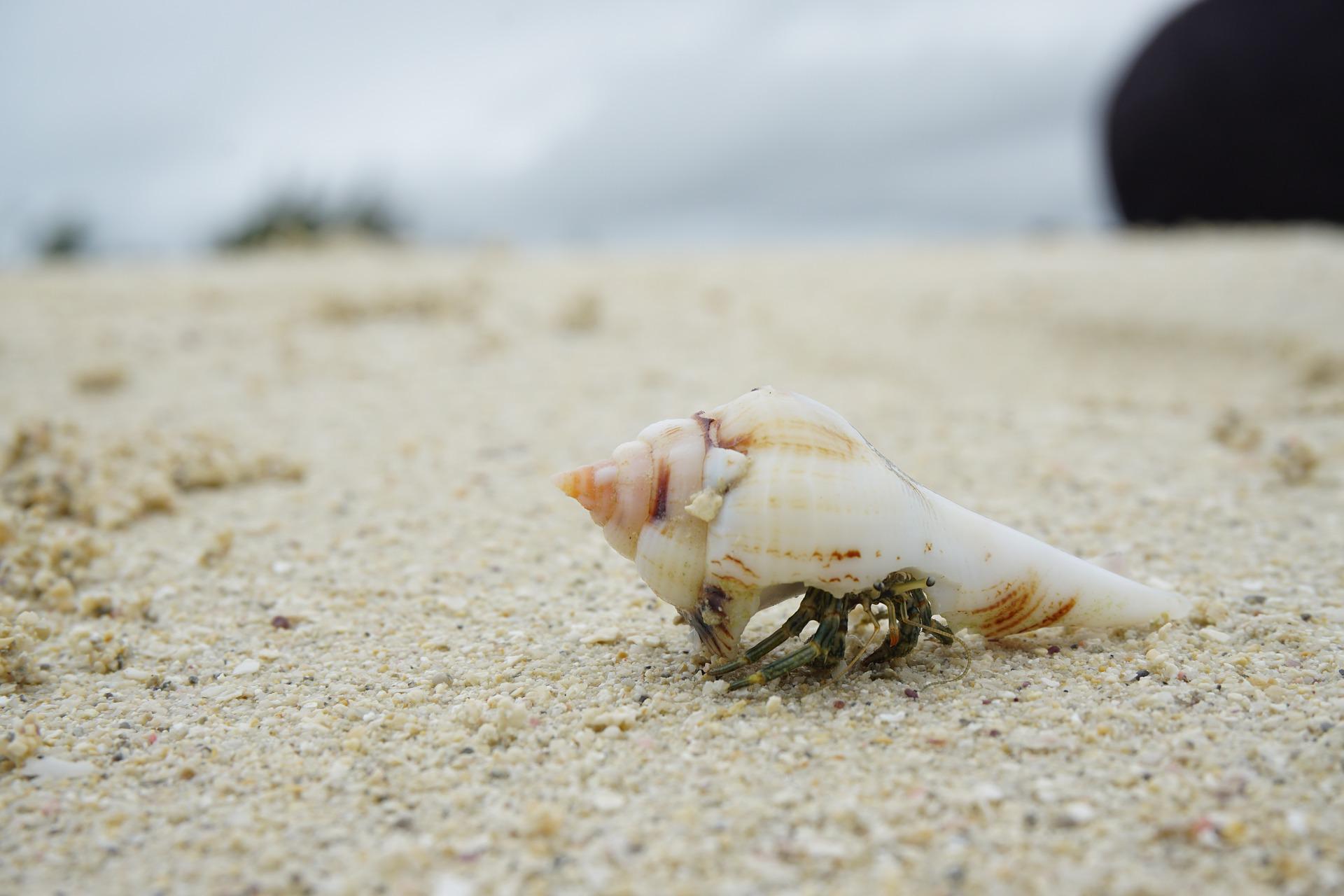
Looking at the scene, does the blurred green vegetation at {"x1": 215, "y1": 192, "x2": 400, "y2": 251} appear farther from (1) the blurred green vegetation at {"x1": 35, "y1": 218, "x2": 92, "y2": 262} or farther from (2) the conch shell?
(2) the conch shell

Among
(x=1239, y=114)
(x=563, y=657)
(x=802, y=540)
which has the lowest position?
(x=563, y=657)

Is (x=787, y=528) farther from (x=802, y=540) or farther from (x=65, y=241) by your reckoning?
(x=65, y=241)

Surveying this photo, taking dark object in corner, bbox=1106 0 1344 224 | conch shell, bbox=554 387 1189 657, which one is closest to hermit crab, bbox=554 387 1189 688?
conch shell, bbox=554 387 1189 657

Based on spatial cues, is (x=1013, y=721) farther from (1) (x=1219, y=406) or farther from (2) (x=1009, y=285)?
(2) (x=1009, y=285)

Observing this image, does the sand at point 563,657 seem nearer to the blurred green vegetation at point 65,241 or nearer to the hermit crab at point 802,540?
the hermit crab at point 802,540

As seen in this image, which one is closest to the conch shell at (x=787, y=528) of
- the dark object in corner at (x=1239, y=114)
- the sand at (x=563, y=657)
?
the sand at (x=563, y=657)

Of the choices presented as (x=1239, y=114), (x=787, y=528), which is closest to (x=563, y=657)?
→ (x=787, y=528)
